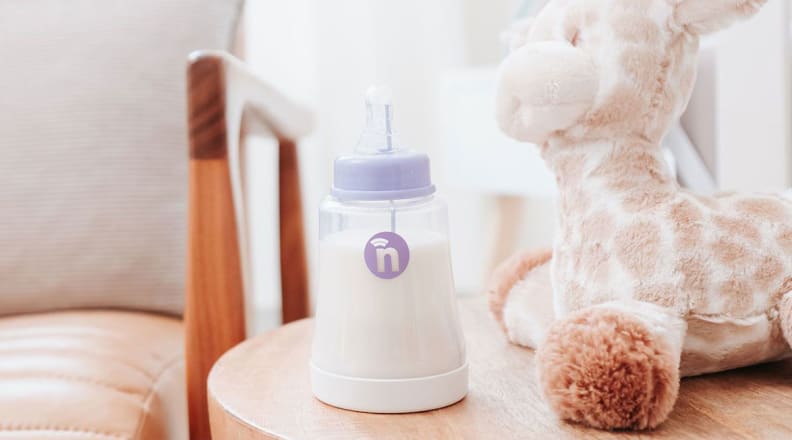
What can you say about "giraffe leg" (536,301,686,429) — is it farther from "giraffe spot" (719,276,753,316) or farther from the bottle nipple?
the bottle nipple

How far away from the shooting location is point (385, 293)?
493 millimetres

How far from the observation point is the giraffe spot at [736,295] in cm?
50

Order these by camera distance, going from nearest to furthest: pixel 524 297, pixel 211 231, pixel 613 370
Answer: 1. pixel 613 370
2. pixel 524 297
3. pixel 211 231

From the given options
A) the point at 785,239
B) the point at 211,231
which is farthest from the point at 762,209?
the point at 211,231

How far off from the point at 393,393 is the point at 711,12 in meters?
0.30

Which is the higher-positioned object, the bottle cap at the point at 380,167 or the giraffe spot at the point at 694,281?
the bottle cap at the point at 380,167

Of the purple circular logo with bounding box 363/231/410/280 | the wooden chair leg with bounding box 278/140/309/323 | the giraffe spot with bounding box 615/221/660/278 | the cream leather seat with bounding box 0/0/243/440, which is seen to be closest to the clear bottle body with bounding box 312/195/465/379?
the purple circular logo with bounding box 363/231/410/280

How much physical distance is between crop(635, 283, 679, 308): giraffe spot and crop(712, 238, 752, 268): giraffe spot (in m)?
0.04

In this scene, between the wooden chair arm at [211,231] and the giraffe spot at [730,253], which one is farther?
the wooden chair arm at [211,231]

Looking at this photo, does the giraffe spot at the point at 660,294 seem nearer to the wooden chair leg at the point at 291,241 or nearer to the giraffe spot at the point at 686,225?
the giraffe spot at the point at 686,225

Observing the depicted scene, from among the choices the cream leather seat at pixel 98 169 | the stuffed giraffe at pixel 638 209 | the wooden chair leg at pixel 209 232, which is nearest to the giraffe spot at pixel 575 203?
the stuffed giraffe at pixel 638 209

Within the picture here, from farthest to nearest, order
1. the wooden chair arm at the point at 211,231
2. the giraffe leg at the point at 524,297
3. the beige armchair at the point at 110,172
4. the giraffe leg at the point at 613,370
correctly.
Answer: the beige armchair at the point at 110,172 < the wooden chair arm at the point at 211,231 < the giraffe leg at the point at 524,297 < the giraffe leg at the point at 613,370

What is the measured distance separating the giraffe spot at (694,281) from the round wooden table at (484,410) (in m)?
0.06

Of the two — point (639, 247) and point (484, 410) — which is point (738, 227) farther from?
point (484, 410)
